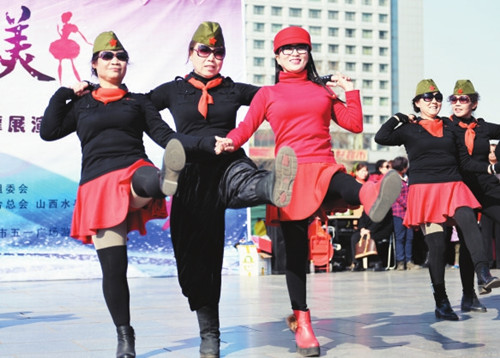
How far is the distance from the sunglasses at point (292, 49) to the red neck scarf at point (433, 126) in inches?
80.9

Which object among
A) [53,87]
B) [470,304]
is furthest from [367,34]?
[470,304]

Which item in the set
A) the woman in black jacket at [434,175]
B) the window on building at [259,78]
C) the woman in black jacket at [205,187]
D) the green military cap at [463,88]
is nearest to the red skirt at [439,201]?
the woman in black jacket at [434,175]

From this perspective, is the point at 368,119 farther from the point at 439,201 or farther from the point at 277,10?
the point at 439,201

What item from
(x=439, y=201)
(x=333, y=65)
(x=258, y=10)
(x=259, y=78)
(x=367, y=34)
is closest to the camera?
(x=439, y=201)

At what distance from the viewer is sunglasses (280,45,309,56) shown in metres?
5.45

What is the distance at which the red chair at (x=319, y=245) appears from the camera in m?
13.9

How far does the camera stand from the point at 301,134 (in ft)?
17.2

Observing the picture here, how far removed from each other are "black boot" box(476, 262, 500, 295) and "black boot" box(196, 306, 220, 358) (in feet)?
7.31

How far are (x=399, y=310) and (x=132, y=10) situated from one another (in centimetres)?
687

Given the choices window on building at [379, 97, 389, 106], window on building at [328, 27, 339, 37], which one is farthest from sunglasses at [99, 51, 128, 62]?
window on building at [379, 97, 389, 106]

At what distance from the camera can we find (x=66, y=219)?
12547mm

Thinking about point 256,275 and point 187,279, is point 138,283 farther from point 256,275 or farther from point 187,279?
point 187,279

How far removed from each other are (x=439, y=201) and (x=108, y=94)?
3.03 m

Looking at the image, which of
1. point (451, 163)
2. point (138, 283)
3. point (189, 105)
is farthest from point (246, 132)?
point (138, 283)
